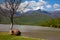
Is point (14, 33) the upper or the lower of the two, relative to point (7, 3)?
lower

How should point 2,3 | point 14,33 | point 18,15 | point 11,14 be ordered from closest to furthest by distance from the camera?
point 14,33 < point 11,14 < point 2,3 < point 18,15

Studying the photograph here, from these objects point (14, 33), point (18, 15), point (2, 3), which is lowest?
point (14, 33)

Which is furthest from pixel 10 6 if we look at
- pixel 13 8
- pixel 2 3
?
pixel 2 3

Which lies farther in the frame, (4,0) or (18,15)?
(18,15)

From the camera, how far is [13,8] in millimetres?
21234

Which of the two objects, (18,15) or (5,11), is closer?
(5,11)

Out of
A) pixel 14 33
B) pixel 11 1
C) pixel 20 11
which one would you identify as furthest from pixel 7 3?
pixel 14 33

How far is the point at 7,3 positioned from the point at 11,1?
1.89 feet

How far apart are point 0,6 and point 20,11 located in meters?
2.68

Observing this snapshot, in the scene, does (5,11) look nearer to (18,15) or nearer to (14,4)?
(14,4)

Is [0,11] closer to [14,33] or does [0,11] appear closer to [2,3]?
[2,3]

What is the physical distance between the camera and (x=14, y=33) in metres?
18.9

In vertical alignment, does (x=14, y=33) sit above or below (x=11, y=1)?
below

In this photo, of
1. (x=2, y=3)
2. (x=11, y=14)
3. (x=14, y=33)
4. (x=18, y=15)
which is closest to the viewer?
(x=14, y=33)
